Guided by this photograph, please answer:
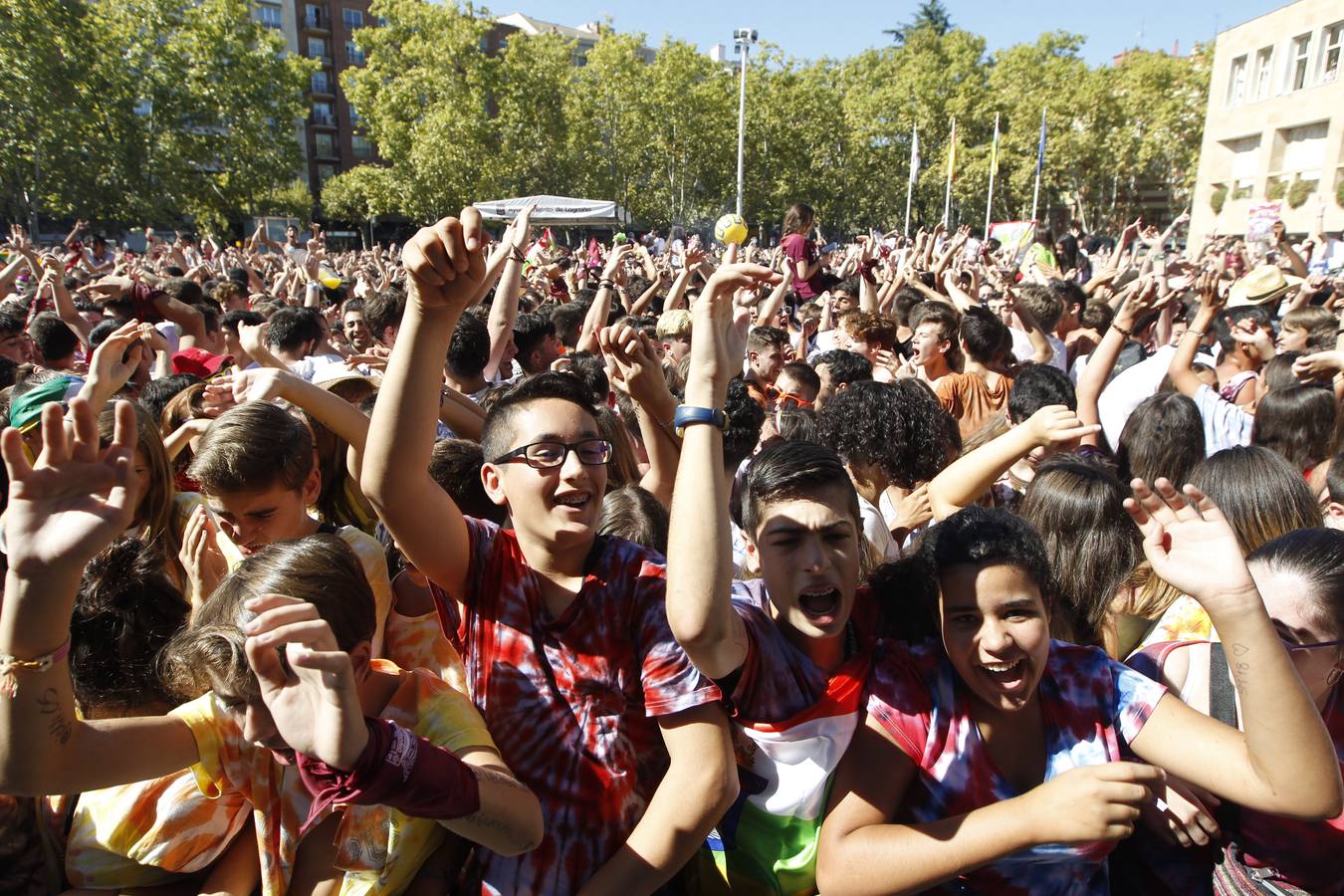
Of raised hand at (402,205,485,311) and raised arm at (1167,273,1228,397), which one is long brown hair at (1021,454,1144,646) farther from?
raised arm at (1167,273,1228,397)

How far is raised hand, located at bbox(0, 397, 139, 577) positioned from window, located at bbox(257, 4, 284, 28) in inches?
2658

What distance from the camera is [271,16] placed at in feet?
189

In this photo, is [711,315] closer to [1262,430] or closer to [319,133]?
[1262,430]

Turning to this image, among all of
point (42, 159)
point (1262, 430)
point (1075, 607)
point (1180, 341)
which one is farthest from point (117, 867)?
point (42, 159)

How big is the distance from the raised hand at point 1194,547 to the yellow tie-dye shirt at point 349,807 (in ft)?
4.59

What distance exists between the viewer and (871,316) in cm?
567

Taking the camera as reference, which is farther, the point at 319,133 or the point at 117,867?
the point at 319,133

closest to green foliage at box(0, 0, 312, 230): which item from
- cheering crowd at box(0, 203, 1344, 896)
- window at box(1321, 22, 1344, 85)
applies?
cheering crowd at box(0, 203, 1344, 896)

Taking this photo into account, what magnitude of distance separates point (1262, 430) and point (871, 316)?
7.78ft

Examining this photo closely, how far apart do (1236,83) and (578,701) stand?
4633cm

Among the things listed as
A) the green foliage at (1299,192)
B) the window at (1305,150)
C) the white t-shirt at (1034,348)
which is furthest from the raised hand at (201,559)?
the window at (1305,150)

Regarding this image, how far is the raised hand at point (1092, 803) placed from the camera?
152 centimetres

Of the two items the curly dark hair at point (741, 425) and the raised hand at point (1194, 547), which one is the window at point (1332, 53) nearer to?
the curly dark hair at point (741, 425)

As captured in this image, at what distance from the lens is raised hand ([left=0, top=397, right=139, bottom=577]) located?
1.42 m
